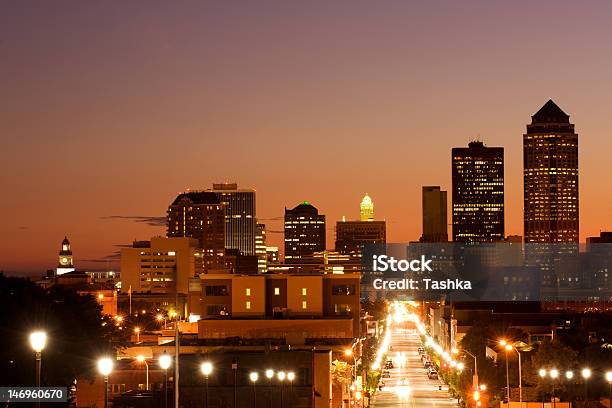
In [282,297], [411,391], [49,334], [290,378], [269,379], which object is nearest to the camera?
[269,379]

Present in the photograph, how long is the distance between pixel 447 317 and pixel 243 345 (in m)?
115

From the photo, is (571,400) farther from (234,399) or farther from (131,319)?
(131,319)

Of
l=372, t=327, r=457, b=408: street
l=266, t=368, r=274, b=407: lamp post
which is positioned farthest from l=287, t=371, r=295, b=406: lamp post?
l=372, t=327, r=457, b=408: street

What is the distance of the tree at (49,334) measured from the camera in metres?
64.6

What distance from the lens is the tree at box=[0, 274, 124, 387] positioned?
64.6 meters

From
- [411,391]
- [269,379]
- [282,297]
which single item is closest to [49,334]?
[269,379]

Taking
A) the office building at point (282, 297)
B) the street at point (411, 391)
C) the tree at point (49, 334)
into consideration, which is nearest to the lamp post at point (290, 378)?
the tree at point (49, 334)


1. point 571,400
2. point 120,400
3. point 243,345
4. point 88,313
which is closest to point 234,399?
point 120,400

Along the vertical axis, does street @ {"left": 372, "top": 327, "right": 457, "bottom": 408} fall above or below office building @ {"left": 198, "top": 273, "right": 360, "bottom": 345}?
below

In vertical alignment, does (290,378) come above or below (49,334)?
below

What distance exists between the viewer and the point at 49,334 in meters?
71.6

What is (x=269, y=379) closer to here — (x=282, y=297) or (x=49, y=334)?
(x=49, y=334)

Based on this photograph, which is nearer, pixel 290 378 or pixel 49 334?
pixel 49 334

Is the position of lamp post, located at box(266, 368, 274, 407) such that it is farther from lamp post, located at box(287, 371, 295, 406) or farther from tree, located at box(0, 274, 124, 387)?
tree, located at box(0, 274, 124, 387)
